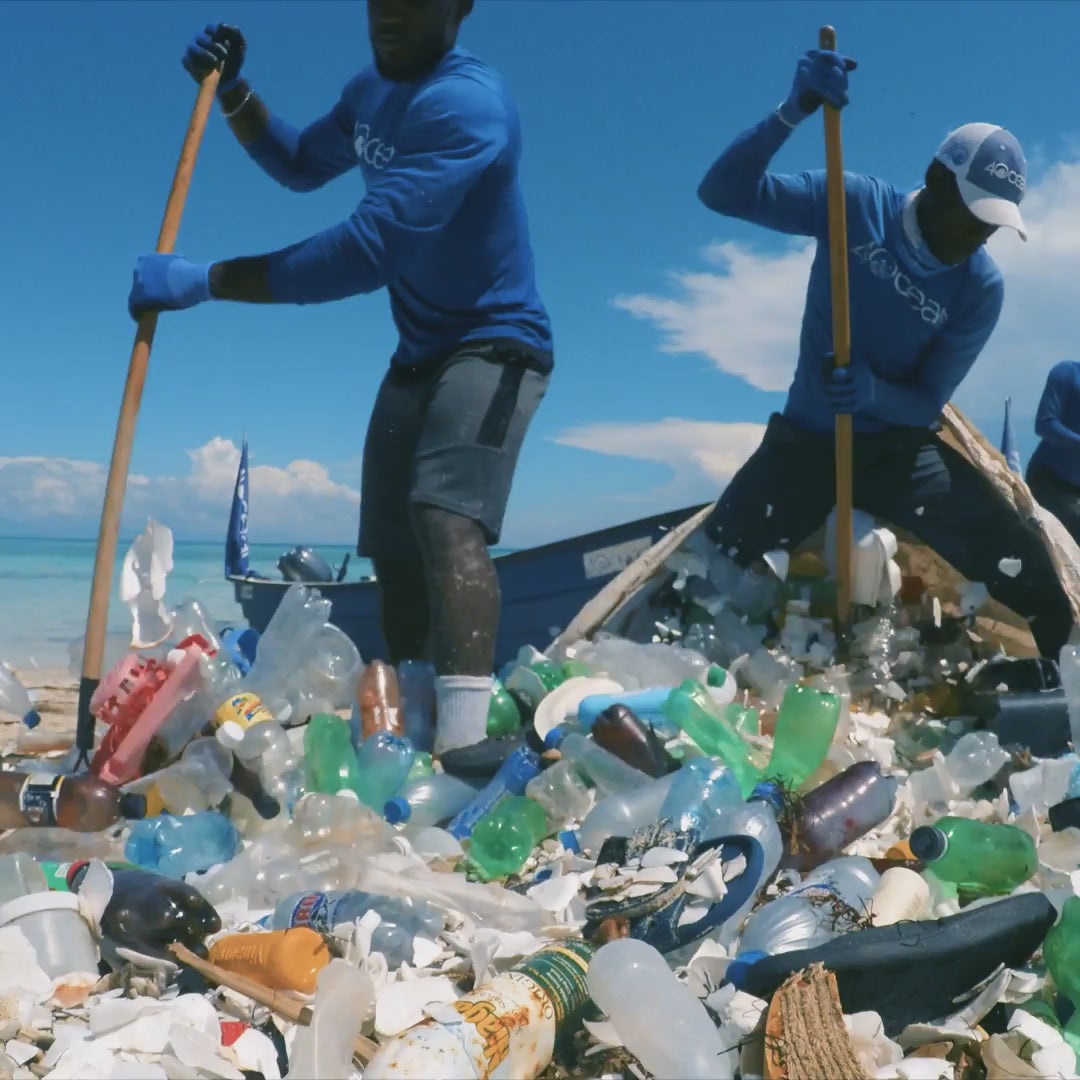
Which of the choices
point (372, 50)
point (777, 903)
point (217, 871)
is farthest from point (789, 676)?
point (372, 50)

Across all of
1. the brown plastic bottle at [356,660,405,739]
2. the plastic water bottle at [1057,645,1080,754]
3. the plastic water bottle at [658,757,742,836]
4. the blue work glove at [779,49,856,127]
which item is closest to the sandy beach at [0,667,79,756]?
the brown plastic bottle at [356,660,405,739]

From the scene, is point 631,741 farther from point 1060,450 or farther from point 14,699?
point 1060,450

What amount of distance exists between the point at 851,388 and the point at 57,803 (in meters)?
2.51

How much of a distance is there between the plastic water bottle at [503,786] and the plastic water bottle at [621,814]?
25 centimetres

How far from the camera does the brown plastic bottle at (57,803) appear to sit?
2.35 m

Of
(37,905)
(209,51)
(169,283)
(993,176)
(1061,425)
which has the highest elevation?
(209,51)

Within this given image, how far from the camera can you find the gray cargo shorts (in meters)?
2.87

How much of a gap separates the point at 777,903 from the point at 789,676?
176 cm

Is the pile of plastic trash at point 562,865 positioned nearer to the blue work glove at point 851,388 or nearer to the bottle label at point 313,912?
the bottle label at point 313,912

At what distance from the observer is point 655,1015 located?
4.43 ft

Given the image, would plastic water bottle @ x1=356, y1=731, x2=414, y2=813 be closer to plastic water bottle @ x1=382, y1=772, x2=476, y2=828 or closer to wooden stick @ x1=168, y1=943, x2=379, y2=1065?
plastic water bottle @ x1=382, y1=772, x2=476, y2=828

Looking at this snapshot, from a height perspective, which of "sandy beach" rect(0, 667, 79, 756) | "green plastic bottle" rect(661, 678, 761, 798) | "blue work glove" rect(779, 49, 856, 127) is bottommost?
"sandy beach" rect(0, 667, 79, 756)

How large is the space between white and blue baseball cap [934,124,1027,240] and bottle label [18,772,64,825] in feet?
9.58

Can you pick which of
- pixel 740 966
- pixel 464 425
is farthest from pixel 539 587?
pixel 740 966
